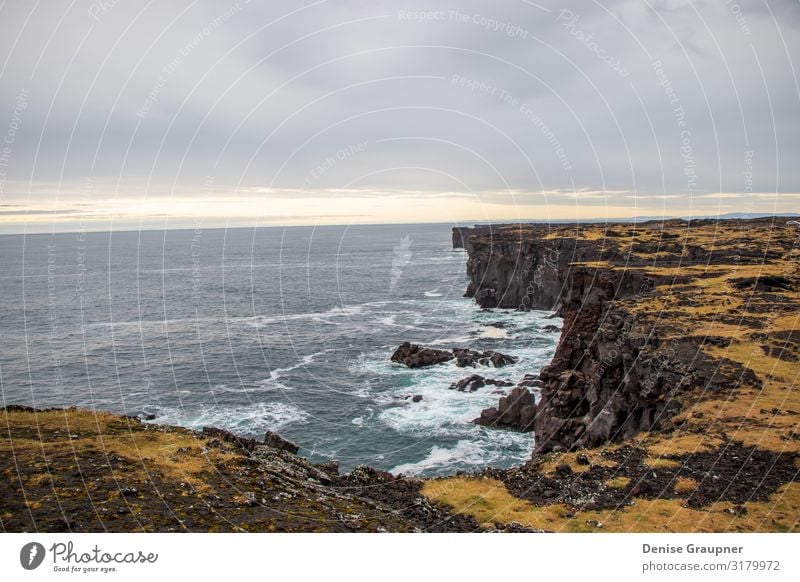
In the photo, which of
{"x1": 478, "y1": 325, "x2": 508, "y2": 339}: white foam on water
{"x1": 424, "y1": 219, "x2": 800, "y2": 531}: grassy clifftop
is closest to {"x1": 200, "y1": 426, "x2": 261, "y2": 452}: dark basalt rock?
{"x1": 424, "y1": 219, "x2": 800, "y2": 531}: grassy clifftop

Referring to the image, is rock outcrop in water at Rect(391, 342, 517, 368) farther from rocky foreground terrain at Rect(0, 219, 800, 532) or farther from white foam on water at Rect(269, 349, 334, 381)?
rocky foreground terrain at Rect(0, 219, 800, 532)

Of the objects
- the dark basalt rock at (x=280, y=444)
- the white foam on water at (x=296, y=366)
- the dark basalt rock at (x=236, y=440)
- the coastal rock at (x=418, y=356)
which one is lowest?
the white foam on water at (x=296, y=366)

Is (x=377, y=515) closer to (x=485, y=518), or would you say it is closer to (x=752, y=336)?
(x=485, y=518)

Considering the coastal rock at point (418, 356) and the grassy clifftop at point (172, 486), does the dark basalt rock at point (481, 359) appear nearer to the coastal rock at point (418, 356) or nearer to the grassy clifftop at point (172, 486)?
the coastal rock at point (418, 356)

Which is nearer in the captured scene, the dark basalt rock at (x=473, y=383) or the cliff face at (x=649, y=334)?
the cliff face at (x=649, y=334)

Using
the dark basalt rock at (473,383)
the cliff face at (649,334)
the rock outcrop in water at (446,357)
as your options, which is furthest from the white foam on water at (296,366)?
the cliff face at (649,334)

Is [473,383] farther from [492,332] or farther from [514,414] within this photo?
[492,332]

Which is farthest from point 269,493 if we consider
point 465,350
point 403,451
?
point 465,350
